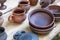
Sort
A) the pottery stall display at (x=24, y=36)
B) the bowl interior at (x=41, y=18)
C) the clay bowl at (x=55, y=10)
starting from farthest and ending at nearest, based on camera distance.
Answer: the clay bowl at (x=55, y=10)
the bowl interior at (x=41, y=18)
the pottery stall display at (x=24, y=36)

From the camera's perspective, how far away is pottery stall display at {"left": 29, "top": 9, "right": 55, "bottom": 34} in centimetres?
103

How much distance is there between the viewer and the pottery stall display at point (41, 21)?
103 cm

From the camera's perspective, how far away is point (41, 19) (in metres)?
1.09

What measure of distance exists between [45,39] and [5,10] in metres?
0.47

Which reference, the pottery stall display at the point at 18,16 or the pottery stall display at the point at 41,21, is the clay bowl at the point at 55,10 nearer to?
the pottery stall display at the point at 41,21

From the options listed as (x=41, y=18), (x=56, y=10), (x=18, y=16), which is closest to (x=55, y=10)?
(x=56, y=10)

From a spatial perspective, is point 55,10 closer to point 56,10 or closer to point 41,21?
point 56,10

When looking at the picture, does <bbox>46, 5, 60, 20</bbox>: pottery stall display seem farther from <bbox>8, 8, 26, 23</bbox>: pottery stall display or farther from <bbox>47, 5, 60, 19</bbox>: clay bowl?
<bbox>8, 8, 26, 23</bbox>: pottery stall display

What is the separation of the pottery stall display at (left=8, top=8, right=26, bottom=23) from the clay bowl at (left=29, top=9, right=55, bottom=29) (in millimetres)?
60

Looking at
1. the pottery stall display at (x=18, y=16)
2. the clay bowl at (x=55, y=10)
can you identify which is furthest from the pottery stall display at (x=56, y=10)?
the pottery stall display at (x=18, y=16)

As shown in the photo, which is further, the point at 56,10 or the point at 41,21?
the point at 56,10

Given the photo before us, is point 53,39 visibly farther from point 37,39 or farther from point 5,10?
point 5,10

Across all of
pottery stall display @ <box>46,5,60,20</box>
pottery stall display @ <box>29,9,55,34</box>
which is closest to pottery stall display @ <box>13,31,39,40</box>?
pottery stall display @ <box>29,9,55,34</box>

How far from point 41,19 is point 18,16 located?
0.16 metres
